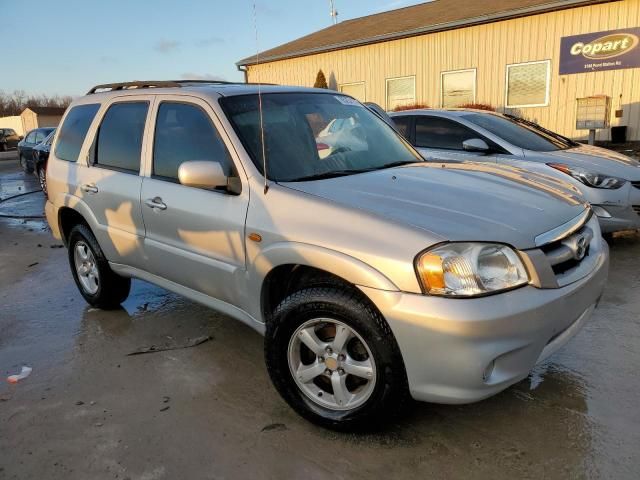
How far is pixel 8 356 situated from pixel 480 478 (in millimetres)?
3319

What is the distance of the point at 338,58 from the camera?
2014 cm

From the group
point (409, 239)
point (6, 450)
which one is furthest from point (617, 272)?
point (6, 450)

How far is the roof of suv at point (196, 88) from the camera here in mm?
3494

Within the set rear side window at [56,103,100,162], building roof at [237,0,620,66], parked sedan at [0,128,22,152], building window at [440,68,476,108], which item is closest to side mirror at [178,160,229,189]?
rear side window at [56,103,100,162]

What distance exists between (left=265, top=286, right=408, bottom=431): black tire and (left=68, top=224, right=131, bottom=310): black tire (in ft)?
7.21

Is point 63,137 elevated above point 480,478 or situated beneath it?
elevated above

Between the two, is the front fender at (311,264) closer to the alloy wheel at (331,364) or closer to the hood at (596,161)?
the alloy wheel at (331,364)

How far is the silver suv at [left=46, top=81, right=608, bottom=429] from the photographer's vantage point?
7.47ft

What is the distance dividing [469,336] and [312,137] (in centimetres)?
173

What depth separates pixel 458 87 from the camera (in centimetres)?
1689

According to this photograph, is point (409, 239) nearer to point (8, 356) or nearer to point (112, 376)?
point (112, 376)

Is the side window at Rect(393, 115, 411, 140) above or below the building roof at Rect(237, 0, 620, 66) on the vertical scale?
below

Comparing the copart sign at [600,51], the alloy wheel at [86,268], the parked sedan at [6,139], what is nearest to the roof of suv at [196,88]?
the alloy wheel at [86,268]

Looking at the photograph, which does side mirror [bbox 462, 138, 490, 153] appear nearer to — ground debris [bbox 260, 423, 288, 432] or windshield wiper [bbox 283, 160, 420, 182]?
windshield wiper [bbox 283, 160, 420, 182]
